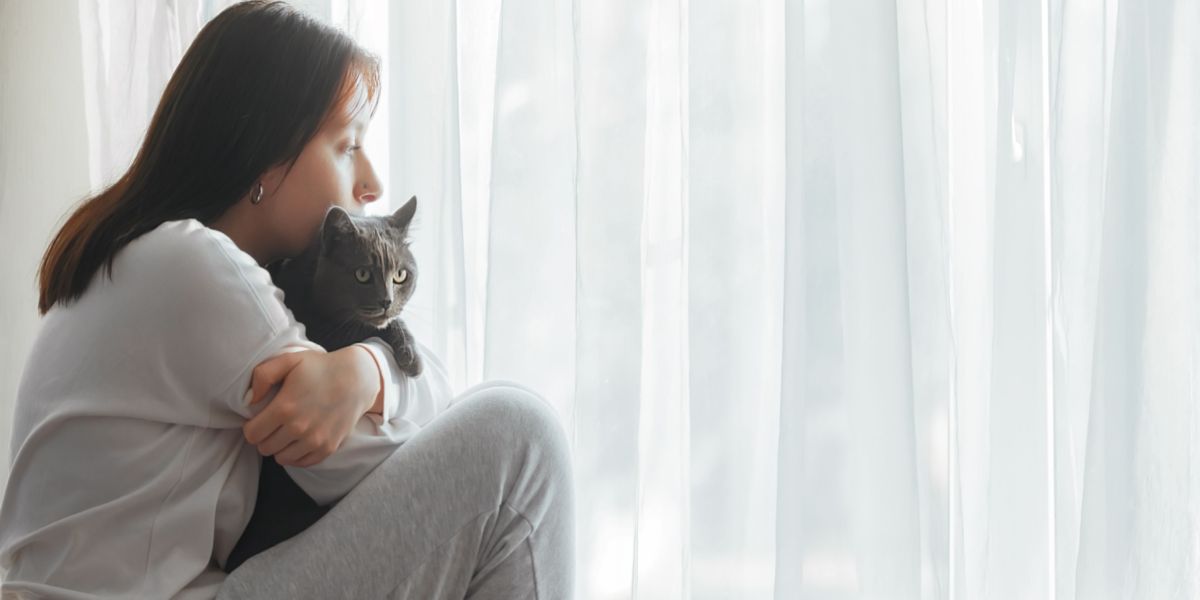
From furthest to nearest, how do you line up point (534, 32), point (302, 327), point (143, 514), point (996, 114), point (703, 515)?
point (534, 32)
point (703, 515)
point (996, 114)
point (302, 327)
point (143, 514)

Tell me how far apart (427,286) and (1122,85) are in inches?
39.3

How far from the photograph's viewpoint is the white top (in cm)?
96

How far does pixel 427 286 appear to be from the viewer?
5.22 feet

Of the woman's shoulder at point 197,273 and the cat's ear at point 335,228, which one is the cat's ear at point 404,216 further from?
the woman's shoulder at point 197,273

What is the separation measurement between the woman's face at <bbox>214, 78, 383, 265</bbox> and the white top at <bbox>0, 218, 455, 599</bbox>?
0.63 feet

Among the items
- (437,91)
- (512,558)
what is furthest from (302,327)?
(437,91)

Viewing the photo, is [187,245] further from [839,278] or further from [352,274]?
[839,278]

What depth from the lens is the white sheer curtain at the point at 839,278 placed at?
114 cm

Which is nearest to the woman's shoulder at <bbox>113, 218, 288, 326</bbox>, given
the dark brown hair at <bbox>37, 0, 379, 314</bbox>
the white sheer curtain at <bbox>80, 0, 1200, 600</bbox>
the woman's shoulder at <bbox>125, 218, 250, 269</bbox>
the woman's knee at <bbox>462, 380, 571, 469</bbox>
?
the woman's shoulder at <bbox>125, 218, 250, 269</bbox>

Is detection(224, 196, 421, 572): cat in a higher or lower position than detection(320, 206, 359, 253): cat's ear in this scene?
lower

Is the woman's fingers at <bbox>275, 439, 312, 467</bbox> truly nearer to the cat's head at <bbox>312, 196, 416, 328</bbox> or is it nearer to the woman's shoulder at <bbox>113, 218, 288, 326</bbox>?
the woman's shoulder at <bbox>113, 218, 288, 326</bbox>

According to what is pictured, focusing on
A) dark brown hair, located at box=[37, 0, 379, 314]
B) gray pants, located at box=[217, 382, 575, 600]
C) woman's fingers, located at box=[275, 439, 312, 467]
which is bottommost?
gray pants, located at box=[217, 382, 575, 600]

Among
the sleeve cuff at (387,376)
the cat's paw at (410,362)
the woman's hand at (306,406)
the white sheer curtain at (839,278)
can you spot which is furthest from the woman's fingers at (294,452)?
the white sheer curtain at (839,278)

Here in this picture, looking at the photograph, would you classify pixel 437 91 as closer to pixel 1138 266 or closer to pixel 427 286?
pixel 427 286
